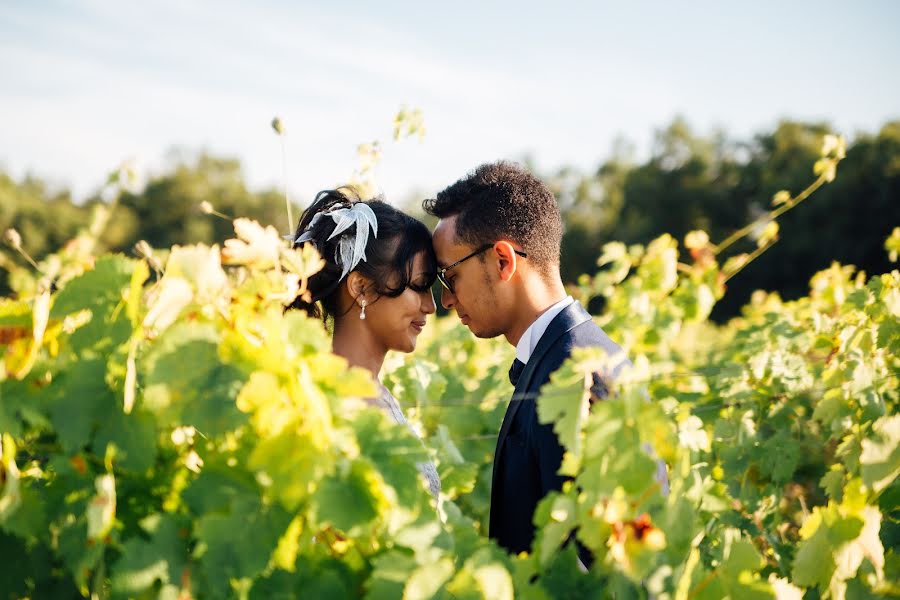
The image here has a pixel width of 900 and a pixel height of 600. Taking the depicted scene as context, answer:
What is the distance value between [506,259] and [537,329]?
310 millimetres

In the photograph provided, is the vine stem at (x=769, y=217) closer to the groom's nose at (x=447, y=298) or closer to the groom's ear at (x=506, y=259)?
the groom's ear at (x=506, y=259)

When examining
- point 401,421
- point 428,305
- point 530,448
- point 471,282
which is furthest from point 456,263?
point 530,448

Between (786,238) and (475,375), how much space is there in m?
24.6

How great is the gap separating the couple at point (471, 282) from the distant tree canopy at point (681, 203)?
1692cm

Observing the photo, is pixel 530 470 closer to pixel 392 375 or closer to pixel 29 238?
pixel 392 375

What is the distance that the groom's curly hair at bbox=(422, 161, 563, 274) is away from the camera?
2.81 m

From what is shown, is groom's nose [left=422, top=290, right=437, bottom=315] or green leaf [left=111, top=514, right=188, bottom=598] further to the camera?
groom's nose [left=422, top=290, right=437, bottom=315]

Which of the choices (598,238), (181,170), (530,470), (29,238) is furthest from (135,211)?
(530,470)

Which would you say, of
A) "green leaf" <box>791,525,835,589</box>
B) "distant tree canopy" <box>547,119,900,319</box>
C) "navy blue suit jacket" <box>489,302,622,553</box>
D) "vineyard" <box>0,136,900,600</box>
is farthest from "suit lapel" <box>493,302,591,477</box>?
"distant tree canopy" <box>547,119,900,319</box>

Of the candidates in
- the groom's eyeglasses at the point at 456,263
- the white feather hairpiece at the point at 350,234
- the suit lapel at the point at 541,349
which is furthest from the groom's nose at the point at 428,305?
the suit lapel at the point at 541,349

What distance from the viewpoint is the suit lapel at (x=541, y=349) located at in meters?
2.40

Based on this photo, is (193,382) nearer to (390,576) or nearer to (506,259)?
(390,576)

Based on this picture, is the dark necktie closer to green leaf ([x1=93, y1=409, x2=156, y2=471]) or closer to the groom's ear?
the groom's ear

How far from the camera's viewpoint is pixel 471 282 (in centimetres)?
281
